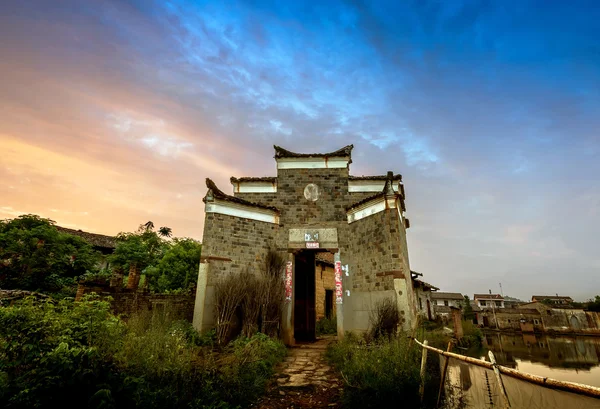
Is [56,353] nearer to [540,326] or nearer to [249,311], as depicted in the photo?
[249,311]

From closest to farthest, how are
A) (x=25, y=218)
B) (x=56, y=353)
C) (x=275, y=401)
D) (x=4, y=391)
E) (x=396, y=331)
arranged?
(x=4, y=391) → (x=56, y=353) → (x=275, y=401) → (x=396, y=331) → (x=25, y=218)

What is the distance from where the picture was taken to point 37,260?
14.4 meters

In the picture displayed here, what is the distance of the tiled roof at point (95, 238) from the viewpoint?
905 inches

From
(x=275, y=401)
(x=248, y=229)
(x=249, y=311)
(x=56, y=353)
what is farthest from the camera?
(x=248, y=229)

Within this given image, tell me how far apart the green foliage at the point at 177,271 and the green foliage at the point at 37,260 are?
480 cm

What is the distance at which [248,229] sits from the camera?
35.4 ft

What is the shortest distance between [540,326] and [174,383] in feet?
143

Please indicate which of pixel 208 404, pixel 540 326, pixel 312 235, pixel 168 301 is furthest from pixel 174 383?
pixel 540 326

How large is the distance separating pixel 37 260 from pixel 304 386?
15.9m

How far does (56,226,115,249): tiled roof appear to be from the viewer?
22975 mm

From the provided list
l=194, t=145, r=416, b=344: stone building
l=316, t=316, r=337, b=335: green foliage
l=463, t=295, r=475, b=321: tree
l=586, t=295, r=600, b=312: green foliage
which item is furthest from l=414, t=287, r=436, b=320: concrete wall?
l=586, t=295, r=600, b=312: green foliage

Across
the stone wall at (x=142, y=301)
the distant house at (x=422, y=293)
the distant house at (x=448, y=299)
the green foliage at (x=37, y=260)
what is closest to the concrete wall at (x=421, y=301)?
the distant house at (x=422, y=293)

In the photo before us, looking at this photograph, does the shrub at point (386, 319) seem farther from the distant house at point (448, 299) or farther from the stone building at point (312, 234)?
the distant house at point (448, 299)

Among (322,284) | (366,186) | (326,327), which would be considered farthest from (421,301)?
(366,186)
